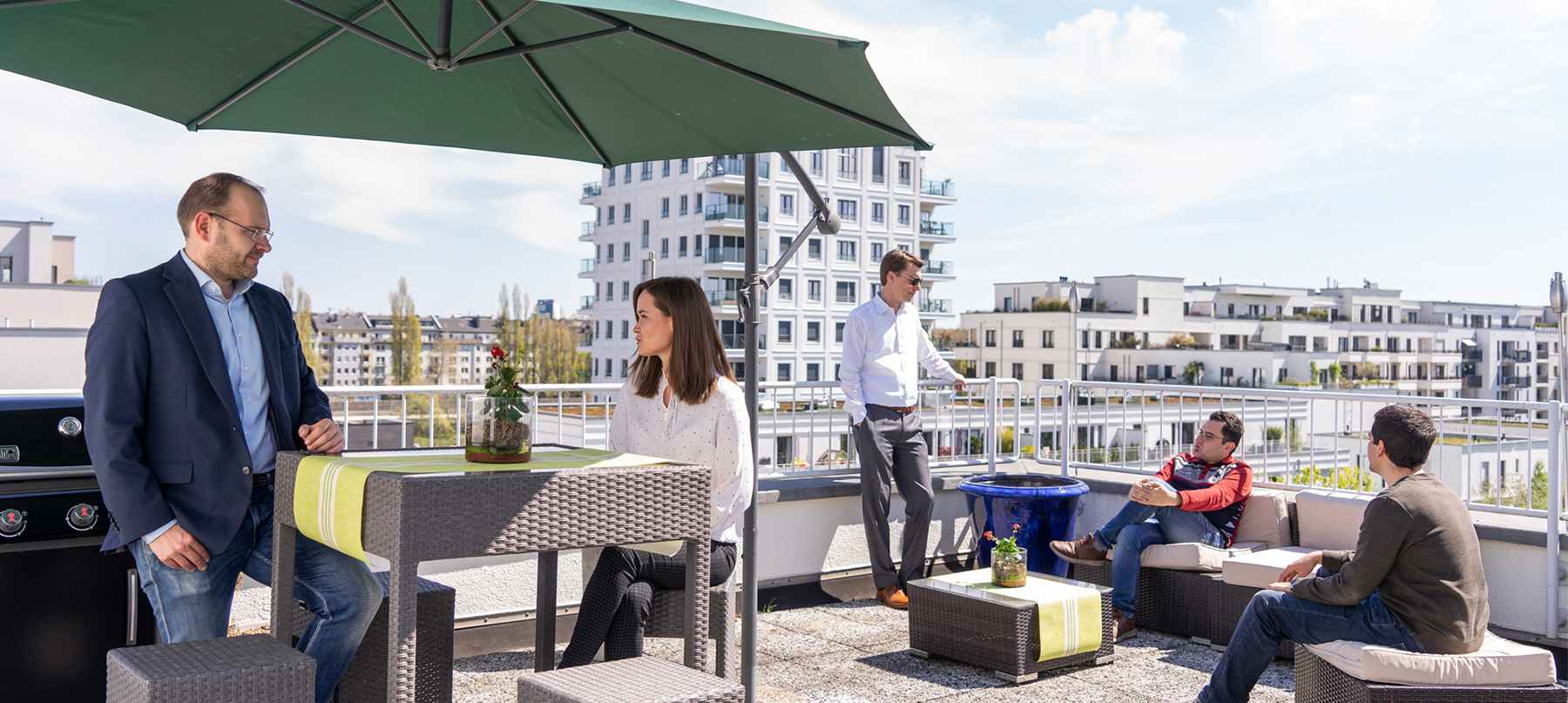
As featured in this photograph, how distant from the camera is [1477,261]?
8312cm

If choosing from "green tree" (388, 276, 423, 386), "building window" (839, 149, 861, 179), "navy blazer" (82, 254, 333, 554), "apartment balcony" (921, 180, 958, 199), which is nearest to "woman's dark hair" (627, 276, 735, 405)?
"navy blazer" (82, 254, 333, 554)

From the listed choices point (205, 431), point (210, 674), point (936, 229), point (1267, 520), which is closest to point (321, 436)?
point (205, 431)

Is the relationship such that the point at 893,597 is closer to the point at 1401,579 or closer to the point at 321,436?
the point at 1401,579

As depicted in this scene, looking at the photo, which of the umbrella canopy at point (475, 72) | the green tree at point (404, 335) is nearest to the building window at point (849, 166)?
the green tree at point (404, 335)

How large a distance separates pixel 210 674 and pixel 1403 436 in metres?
3.24

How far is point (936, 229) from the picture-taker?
83.8m

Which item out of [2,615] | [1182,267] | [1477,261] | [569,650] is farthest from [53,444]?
[1182,267]

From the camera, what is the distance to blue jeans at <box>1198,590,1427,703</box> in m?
3.37

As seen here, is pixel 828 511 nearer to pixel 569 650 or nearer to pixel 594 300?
pixel 569 650

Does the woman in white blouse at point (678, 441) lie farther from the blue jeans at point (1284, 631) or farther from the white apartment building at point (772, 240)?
the white apartment building at point (772, 240)

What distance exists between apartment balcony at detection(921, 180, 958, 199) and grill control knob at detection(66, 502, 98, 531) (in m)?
81.3

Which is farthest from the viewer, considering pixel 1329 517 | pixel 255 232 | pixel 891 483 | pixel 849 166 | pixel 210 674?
pixel 849 166

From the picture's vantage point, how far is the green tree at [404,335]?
91812 mm

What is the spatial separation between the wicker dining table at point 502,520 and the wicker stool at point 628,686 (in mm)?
234
